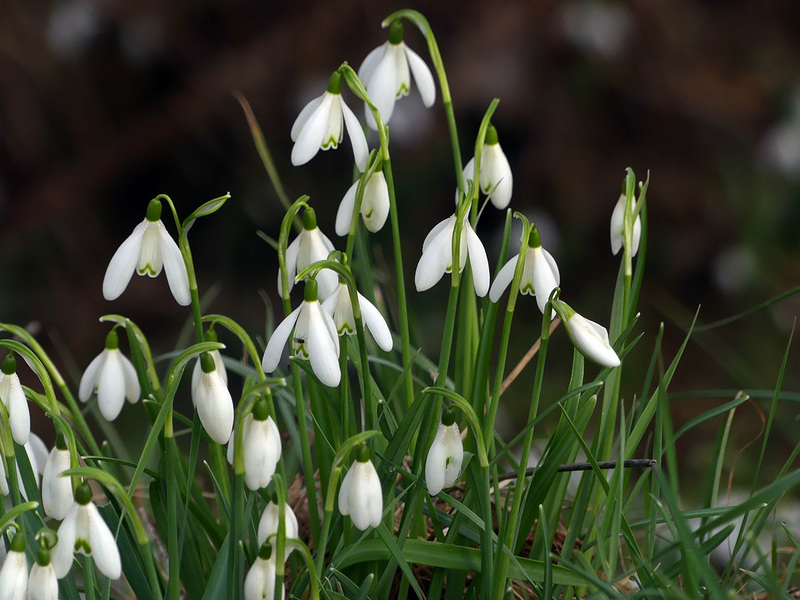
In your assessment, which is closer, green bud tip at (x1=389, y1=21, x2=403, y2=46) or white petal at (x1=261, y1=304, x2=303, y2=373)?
white petal at (x1=261, y1=304, x2=303, y2=373)

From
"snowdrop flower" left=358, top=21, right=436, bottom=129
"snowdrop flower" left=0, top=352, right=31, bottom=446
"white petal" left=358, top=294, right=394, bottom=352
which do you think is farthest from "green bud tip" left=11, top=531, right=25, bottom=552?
"snowdrop flower" left=358, top=21, right=436, bottom=129

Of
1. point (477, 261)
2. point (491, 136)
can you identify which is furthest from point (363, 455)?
point (491, 136)

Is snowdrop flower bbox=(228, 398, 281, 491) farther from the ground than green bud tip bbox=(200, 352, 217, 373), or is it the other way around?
green bud tip bbox=(200, 352, 217, 373)

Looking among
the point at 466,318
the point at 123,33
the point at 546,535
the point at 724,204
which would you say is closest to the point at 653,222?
the point at 724,204

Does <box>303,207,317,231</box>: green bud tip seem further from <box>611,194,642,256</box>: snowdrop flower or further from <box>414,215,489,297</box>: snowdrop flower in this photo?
<box>611,194,642,256</box>: snowdrop flower

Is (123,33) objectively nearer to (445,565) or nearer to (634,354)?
(634,354)

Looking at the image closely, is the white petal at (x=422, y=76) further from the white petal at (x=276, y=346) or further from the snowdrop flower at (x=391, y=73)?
the white petal at (x=276, y=346)

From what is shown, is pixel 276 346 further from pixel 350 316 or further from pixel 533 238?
pixel 533 238

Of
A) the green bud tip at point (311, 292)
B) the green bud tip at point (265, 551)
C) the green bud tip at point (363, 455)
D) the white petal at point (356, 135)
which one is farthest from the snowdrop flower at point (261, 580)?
the white petal at point (356, 135)
